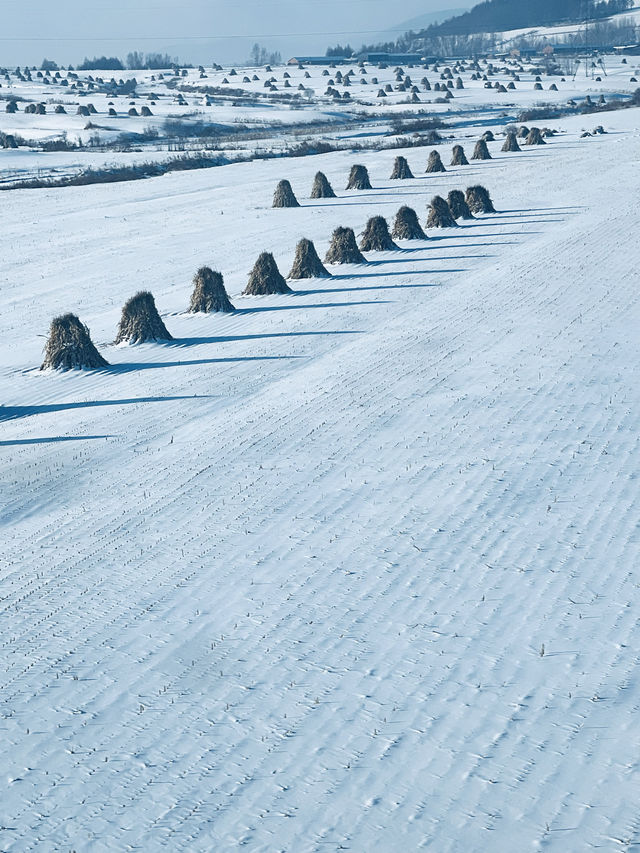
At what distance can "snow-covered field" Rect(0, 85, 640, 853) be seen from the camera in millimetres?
7281

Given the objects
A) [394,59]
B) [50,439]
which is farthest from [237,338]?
[394,59]

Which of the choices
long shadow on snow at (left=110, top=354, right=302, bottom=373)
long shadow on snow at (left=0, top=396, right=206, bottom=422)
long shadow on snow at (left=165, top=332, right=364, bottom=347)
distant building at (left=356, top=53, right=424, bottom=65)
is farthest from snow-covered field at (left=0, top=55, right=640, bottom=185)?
long shadow on snow at (left=0, top=396, right=206, bottom=422)

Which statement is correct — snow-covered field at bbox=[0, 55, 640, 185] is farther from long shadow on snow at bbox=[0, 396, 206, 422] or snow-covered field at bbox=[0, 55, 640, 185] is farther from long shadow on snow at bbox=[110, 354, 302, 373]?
long shadow on snow at bbox=[0, 396, 206, 422]

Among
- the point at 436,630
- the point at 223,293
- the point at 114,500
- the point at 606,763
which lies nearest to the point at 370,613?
the point at 436,630

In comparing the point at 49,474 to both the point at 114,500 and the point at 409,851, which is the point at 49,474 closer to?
the point at 114,500

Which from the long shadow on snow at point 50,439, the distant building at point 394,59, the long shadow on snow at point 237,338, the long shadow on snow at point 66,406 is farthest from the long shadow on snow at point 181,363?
the distant building at point 394,59

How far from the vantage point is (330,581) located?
1030 centimetres

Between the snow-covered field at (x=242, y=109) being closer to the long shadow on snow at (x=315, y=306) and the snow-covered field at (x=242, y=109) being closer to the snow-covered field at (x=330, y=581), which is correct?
the long shadow on snow at (x=315, y=306)

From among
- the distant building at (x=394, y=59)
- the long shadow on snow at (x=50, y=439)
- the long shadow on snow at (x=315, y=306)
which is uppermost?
the distant building at (x=394, y=59)

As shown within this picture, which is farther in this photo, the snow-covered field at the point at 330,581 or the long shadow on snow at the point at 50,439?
the long shadow on snow at the point at 50,439

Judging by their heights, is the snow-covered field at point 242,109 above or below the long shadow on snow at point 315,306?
above

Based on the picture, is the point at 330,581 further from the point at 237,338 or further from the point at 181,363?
the point at 237,338

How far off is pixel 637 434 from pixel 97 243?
2302cm

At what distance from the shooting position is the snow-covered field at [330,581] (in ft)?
23.9
